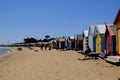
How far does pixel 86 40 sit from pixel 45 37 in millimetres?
133436

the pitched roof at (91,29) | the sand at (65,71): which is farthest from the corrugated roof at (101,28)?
the sand at (65,71)

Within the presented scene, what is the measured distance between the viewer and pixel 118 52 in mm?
22938

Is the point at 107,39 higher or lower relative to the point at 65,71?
higher

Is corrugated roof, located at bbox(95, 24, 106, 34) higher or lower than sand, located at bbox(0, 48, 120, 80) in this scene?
higher

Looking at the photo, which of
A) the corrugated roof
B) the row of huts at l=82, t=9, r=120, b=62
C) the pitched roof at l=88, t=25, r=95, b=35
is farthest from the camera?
the pitched roof at l=88, t=25, r=95, b=35

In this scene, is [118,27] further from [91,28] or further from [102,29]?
[91,28]

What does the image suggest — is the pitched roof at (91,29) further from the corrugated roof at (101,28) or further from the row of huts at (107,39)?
the corrugated roof at (101,28)

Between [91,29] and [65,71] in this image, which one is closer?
[65,71]

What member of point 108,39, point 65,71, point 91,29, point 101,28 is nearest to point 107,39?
point 108,39

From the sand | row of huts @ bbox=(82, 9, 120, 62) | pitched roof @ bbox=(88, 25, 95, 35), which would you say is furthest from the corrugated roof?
the sand

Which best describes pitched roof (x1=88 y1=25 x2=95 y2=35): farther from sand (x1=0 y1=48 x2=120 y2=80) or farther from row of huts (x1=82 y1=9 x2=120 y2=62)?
sand (x1=0 y1=48 x2=120 y2=80)

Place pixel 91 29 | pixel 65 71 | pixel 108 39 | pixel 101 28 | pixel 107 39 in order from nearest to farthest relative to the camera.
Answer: pixel 65 71 < pixel 108 39 < pixel 107 39 < pixel 101 28 < pixel 91 29

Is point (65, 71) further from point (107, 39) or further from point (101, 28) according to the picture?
point (101, 28)

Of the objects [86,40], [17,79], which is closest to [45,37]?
[86,40]
